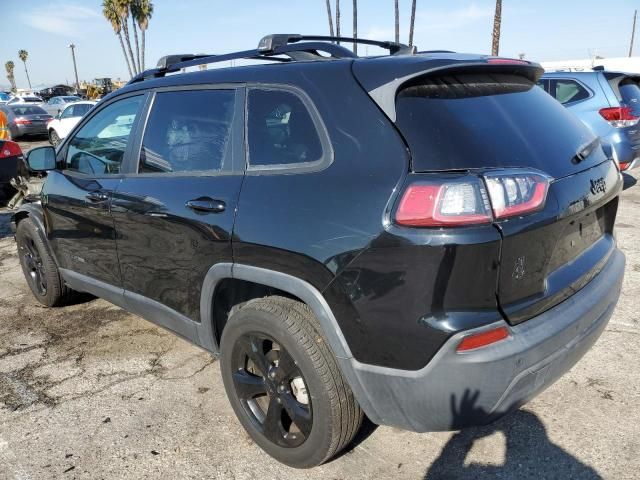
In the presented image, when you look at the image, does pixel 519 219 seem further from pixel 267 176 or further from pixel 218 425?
pixel 218 425

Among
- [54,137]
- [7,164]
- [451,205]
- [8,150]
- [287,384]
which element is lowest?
[54,137]

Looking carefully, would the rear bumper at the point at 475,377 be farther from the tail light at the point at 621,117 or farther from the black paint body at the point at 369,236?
the tail light at the point at 621,117

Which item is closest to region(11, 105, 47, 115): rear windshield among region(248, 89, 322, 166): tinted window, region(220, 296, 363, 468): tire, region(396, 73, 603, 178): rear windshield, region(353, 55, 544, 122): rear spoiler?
region(248, 89, 322, 166): tinted window

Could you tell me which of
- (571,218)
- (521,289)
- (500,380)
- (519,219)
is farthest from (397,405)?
(571,218)

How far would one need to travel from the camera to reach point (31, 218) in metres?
4.29

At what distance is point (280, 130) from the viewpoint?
235 centimetres

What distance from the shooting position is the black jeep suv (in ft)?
5.98

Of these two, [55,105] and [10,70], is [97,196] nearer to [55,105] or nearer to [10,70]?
[55,105]

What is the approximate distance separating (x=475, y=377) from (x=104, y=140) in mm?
2849

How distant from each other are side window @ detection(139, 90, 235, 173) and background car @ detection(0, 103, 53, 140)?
817 inches

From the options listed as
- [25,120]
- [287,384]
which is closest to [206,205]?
[287,384]

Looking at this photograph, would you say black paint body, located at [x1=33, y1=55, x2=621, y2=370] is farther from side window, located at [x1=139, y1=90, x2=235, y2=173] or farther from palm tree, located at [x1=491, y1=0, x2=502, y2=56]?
palm tree, located at [x1=491, y1=0, x2=502, y2=56]

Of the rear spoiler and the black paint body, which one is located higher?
the rear spoiler

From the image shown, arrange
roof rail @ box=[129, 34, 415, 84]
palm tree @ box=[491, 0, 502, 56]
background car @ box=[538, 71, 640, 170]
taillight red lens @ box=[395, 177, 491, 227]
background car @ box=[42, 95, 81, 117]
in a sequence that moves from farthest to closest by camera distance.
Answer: background car @ box=[42, 95, 81, 117] → palm tree @ box=[491, 0, 502, 56] → background car @ box=[538, 71, 640, 170] → roof rail @ box=[129, 34, 415, 84] → taillight red lens @ box=[395, 177, 491, 227]
